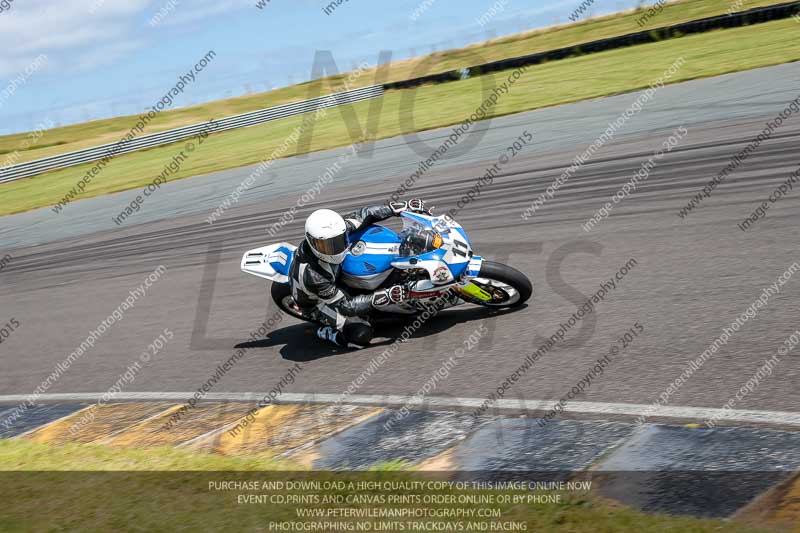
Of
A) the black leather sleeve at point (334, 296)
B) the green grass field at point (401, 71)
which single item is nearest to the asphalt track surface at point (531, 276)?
the black leather sleeve at point (334, 296)

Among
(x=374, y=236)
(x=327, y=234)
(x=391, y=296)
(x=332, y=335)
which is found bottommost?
(x=332, y=335)

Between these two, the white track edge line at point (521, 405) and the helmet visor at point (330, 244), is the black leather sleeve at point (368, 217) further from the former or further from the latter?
the white track edge line at point (521, 405)

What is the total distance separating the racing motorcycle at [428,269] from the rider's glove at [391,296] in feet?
0.21

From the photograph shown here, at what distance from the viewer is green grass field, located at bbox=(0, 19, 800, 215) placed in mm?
23734

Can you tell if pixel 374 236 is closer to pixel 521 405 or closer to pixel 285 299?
pixel 285 299

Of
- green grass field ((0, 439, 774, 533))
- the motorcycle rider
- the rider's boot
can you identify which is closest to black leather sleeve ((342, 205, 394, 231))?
the motorcycle rider

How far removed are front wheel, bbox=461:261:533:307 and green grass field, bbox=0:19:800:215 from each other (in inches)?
630

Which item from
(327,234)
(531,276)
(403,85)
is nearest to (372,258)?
(327,234)

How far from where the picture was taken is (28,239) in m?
19.5

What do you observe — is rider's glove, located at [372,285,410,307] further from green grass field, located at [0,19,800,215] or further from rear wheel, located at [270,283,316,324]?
green grass field, located at [0,19,800,215]

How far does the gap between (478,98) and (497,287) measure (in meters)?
22.4

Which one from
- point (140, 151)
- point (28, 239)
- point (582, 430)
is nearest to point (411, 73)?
point (140, 151)

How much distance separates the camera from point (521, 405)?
595cm

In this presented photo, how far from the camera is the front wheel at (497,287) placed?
7.83m
